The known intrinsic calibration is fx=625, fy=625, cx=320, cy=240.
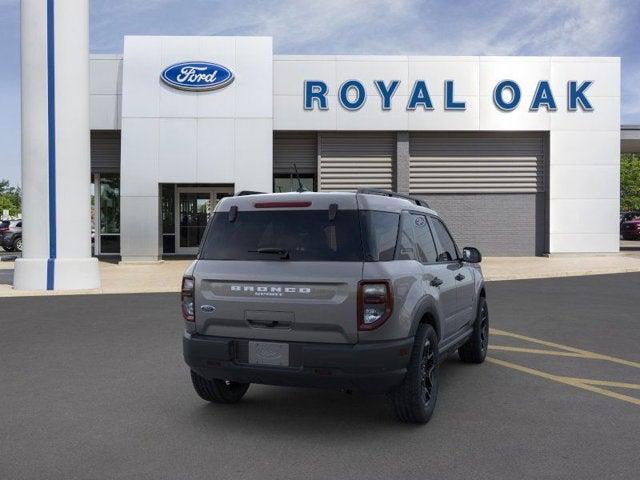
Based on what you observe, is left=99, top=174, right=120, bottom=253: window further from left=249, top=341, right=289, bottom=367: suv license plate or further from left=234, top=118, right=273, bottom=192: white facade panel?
left=249, top=341, right=289, bottom=367: suv license plate

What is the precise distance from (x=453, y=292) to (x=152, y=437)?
284 cm

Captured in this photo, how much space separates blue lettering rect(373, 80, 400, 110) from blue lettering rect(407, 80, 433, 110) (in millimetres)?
652

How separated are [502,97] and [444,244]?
699 inches

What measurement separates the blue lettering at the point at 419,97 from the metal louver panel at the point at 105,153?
11.1m

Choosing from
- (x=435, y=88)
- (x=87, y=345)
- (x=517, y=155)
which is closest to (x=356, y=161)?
(x=435, y=88)

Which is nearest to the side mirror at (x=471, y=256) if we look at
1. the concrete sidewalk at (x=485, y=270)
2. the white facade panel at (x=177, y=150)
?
the concrete sidewalk at (x=485, y=270)

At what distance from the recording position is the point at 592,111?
22.4 m

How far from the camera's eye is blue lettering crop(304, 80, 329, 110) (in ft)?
71.7

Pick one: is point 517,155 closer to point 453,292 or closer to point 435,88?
point 435,88

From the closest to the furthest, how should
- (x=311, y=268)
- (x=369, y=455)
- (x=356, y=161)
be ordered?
(x=369, y=455), (x=311, y=268), (x=356, y=161)

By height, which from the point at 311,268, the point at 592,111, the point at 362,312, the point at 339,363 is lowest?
the point at 339,363

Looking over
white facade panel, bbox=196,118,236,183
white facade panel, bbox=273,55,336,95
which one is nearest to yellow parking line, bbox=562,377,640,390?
white facade panel, bbox=196,118,236,183

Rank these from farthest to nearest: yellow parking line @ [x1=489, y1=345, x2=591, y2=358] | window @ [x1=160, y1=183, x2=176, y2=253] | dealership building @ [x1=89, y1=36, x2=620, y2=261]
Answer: window @ [x1=160, y1=183, x2=176, y2=253], dealership building @ [x1=89, y1=36, x2=620, y2=261], yellow parking line @ [x1=489, y1=345, x2=591, y2=358]

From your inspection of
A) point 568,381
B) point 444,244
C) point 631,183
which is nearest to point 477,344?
point 568,381
